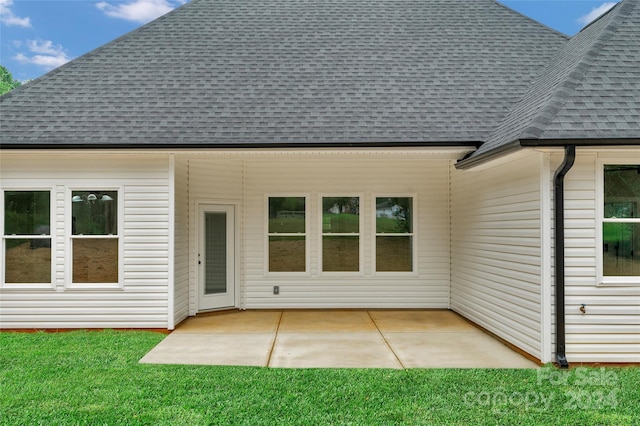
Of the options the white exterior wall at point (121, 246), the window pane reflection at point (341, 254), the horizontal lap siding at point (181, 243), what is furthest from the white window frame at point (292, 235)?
the white exterior wall at point (121, 246)

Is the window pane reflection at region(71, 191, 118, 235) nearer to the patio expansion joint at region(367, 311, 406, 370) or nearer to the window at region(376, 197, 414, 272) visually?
the patio expansion joint at region(367, 311, 406, 370)

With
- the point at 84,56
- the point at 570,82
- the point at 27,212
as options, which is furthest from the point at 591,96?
the point at 84,56

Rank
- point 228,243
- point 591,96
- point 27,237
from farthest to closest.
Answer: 1. point 228,243
2. point 27,237
3. point 591,96

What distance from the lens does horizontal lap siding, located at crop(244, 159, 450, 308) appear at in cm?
911

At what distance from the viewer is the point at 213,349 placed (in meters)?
6.24

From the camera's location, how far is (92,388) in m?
4.68

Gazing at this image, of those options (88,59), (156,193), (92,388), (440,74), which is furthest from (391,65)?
(92,388)

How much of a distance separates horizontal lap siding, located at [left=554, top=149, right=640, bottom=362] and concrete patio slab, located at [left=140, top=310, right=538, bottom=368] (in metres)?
0.74

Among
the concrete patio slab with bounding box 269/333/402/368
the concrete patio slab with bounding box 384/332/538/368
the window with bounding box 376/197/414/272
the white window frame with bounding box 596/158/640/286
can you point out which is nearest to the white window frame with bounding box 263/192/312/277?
the window with bounding box 376/197/414/272

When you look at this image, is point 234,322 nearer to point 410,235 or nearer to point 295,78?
point 410,235

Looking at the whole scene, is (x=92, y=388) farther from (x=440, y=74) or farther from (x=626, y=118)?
(x=440, y=74)

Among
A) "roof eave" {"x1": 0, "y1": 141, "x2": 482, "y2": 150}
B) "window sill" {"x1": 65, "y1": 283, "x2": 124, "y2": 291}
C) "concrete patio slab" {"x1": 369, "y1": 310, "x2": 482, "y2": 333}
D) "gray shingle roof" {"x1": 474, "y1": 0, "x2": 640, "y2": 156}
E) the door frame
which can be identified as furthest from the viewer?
the door frame

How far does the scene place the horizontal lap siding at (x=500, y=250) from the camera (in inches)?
230

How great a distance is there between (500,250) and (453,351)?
1742mm
